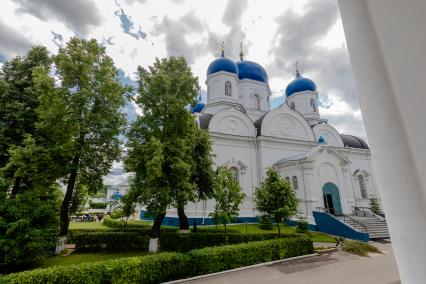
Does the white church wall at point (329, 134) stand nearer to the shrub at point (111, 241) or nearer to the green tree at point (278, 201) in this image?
the green tree at point (278, 201)

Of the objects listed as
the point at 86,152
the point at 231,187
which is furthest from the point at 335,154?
the point at 86,152

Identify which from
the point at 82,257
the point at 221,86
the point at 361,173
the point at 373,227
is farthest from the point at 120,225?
the point at 361,173

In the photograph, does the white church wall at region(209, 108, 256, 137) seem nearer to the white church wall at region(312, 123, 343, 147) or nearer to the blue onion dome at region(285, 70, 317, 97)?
the white church wall at region(312, 123, 343, 147)

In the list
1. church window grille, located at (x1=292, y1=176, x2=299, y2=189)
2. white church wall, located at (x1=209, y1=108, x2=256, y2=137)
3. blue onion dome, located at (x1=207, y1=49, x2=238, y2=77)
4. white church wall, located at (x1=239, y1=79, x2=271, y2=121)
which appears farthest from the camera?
white church wall, located at (x1=239, y1=79, x2=271, y2=121)

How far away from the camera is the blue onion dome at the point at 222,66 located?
96.8 ft

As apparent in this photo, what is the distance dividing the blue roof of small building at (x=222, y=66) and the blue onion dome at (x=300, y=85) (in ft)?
33.9

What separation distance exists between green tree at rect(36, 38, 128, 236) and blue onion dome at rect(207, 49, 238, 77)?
58.3 ft

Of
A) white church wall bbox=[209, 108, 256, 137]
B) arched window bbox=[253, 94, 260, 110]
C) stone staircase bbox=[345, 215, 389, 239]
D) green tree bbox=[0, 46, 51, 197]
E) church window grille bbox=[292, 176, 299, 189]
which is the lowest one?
stone staircase bbox=[345, 215, 389, 239]

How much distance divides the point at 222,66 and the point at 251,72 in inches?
201

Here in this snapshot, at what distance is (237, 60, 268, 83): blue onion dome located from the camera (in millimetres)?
31938

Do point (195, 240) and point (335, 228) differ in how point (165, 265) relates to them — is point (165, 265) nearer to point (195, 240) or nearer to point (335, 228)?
point (195, 240)

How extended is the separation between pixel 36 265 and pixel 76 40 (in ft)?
40.3

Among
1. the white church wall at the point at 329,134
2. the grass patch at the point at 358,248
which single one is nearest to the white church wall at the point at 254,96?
the white church wall at the point at 329,134

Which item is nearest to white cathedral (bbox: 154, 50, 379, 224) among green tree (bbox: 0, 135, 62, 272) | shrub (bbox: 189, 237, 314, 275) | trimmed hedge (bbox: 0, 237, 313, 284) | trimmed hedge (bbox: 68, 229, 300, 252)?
trimmed hedge (bbox: 68, 229, 300, 252)
